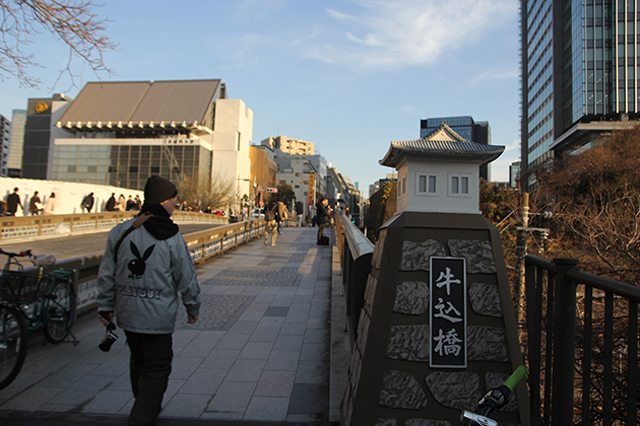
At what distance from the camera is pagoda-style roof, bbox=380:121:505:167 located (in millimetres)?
2416

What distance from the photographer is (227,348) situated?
4.89 metres

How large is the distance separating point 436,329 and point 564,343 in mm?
596

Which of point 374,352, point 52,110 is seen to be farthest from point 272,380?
point 52,110

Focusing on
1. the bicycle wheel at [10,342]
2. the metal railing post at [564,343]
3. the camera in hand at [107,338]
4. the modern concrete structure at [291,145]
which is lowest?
the bicycle wheel at [10,342]

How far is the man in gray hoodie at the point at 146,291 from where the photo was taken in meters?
2.84

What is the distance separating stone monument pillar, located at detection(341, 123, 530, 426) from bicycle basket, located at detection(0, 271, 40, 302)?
372 centimetres

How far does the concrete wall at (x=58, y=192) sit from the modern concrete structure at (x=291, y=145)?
408ft

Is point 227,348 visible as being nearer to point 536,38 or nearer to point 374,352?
point 374,352

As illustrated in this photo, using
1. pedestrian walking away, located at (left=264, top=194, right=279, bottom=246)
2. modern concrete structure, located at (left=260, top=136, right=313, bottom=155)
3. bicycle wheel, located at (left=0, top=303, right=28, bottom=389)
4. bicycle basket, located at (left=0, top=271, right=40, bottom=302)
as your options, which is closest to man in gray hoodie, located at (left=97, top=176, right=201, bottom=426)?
bicycle wheel, located at (left=0, top=303, right=28, bottom=389)

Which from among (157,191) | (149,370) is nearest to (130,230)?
(157,191)

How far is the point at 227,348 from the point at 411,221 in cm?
350

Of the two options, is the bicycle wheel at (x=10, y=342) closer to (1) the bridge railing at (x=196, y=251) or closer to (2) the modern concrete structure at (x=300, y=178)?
(1) the bridge railing at (x=196, y=251)

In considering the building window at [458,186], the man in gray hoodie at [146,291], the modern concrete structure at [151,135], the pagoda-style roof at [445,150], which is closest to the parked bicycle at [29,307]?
the man in gray hoodie at [146,291]

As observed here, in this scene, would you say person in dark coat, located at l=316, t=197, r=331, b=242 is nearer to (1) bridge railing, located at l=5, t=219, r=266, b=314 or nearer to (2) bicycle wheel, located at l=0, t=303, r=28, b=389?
(1) bridge railing, located at l=5, t=219, r=266, b=314
